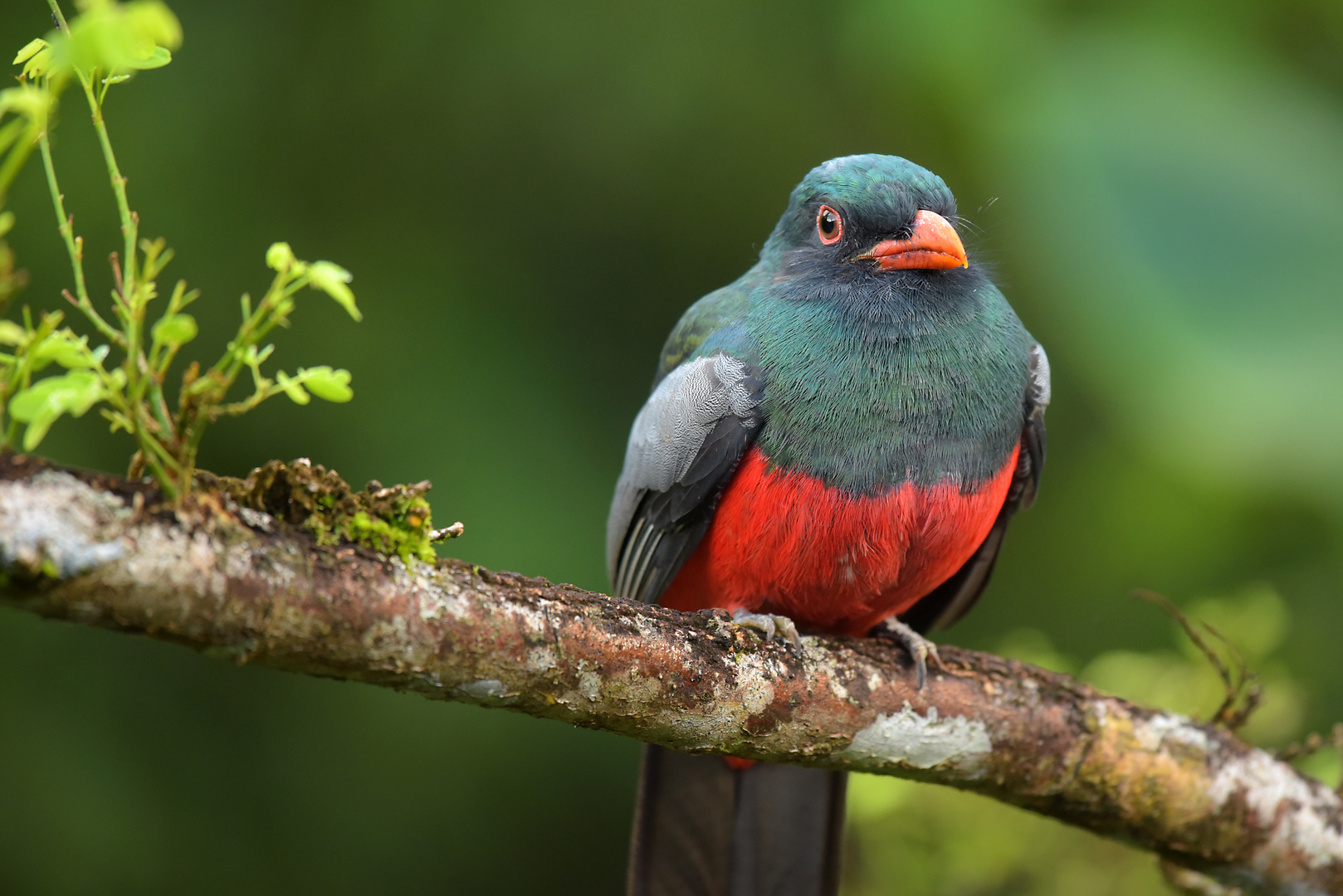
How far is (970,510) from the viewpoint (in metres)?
3.22

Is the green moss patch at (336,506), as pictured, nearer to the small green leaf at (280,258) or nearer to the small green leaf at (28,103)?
the small green leaf at (280,258)

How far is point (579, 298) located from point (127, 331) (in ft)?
12.6

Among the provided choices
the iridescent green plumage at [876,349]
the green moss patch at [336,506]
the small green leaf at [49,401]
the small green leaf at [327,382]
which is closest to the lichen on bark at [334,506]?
the green moss patch at [336,506]

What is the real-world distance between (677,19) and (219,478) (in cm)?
384

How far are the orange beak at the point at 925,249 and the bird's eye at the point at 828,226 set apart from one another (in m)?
0.13

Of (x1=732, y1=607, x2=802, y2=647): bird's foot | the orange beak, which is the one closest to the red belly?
(x1=732, y1=607, x2=802, y2=647): bird's foot

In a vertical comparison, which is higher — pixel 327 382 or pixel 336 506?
pixel 327 382

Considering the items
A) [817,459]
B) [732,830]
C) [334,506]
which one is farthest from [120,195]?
[732,830]

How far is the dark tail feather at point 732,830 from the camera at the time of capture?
12.2 feet

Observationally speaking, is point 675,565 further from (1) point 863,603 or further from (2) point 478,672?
(2) point 478,672

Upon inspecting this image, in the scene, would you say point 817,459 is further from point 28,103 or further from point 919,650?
point 28,103

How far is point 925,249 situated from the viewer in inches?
129

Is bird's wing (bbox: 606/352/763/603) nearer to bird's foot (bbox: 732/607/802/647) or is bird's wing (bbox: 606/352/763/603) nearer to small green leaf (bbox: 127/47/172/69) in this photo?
bird's foot (bbox: 732/607/802/647)

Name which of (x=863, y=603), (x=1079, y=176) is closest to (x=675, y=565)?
(x=863, y=603)
